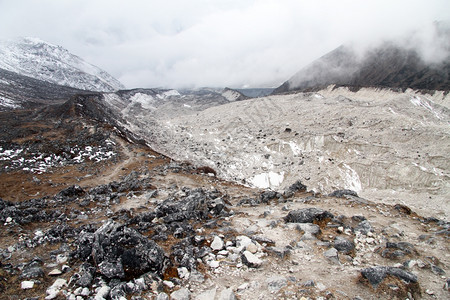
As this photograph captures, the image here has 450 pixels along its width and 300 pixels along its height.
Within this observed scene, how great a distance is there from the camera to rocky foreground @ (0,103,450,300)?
638 centimetres

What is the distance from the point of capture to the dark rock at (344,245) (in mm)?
8547

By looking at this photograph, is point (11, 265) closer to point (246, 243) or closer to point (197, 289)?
point (197, 289)

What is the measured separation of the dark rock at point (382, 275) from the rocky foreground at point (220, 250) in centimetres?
3

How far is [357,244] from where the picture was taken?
9109mm

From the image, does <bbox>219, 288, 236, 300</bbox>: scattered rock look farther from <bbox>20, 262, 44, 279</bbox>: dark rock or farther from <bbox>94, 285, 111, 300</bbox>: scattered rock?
<bbox>20, 262, 44, 279</bbox>: dark rock

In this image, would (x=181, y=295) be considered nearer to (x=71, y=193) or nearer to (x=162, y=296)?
(x=162, y=296)

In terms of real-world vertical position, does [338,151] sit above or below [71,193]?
below

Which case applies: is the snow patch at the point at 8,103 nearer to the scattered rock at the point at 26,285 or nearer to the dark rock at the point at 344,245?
the scattered rock at the point at 26,285

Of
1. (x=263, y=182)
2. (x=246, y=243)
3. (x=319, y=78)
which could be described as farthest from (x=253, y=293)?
(x=319, y=78)

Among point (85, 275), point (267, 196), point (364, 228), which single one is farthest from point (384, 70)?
point (85, 275)

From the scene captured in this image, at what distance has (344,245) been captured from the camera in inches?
341

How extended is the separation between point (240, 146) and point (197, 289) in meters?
50.0

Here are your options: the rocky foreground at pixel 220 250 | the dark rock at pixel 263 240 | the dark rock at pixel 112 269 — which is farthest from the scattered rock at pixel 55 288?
the dark rock at pixel 263 240

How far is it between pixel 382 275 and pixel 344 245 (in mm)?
2059
